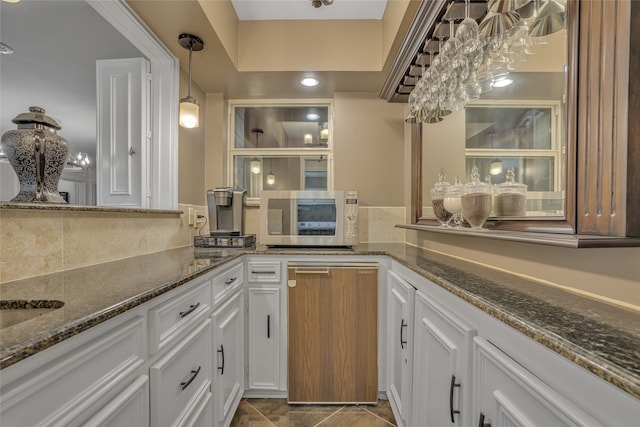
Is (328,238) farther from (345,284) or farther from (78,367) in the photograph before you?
(78,367)

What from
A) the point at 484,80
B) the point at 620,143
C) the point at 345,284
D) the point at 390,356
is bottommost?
the point at 390,356

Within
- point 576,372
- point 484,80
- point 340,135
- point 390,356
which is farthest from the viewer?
point 340,135

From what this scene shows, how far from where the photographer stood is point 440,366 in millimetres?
983

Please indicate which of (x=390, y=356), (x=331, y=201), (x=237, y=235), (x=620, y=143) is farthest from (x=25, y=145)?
(x=390, y=356)

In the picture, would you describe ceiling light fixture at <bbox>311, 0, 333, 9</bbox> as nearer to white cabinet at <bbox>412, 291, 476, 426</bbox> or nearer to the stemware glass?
the stemware glass

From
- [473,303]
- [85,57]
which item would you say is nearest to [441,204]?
[473,303]

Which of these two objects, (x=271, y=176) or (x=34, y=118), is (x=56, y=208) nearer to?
(x=34, y=118)

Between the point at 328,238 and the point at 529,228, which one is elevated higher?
the point at 529,228

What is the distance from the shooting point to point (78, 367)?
0.57m

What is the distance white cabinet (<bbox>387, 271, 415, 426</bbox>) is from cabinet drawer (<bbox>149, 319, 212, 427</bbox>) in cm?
88

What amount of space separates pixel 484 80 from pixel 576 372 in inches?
43.8

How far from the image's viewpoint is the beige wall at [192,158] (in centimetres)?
200

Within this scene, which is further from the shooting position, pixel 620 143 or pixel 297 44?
pixel 297 44

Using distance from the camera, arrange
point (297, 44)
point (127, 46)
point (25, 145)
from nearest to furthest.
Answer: point (25, 145)
point (127, 46)
point (297, 44)
